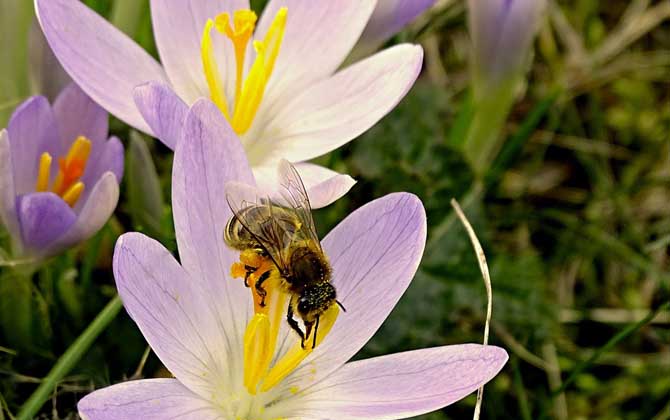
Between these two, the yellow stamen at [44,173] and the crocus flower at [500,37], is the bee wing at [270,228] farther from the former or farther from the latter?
the crocus flower at [500,37]

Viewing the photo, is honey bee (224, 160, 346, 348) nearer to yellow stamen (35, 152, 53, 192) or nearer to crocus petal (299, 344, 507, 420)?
crocus petal (299, 344, 507, 420)

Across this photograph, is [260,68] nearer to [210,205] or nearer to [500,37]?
[210,205]

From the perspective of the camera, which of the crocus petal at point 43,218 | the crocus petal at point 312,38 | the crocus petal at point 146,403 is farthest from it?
the crocus petal at point 312,38

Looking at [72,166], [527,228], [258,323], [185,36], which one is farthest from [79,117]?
[527,228]

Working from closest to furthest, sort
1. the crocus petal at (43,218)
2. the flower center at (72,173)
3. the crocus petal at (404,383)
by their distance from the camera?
the crocus petal at (404,383) < the crocus petal at (43,218) < the flower center at (72,173)

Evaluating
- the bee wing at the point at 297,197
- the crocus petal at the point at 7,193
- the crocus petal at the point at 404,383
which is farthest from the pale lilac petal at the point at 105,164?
the crocus petal at the point at 404,383

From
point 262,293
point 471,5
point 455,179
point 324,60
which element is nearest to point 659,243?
point 455,179
